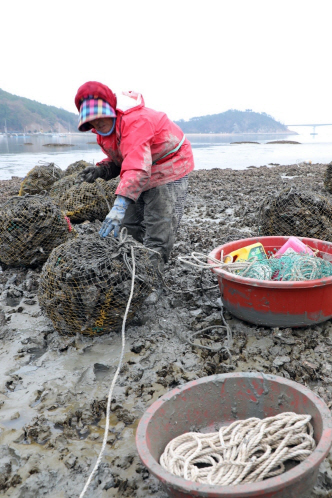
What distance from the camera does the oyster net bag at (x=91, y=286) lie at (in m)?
2.88

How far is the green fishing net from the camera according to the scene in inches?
120

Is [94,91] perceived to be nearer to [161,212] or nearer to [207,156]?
[161,212]

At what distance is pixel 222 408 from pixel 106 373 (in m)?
0.88

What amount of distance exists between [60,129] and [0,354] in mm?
124759

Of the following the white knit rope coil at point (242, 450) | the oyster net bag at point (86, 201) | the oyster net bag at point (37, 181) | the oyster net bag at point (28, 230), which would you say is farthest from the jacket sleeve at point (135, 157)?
the oyster net bag at point (37, 181)

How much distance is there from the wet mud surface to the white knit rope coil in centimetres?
19

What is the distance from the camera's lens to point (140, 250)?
128 inches

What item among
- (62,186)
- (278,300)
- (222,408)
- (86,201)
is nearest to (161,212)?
(278,300)

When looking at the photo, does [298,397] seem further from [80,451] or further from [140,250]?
[140,250]

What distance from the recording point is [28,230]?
429cm

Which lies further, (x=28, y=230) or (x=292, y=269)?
(x=28, y=230)

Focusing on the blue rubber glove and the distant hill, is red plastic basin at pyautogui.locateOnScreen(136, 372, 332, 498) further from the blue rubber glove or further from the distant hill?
the distant hill

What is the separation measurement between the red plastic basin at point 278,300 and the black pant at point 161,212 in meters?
0.90

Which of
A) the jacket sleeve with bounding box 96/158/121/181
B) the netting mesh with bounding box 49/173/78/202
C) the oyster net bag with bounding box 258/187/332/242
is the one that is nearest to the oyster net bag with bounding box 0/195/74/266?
the jacket sleeve with bounding box 96/158/121/181
